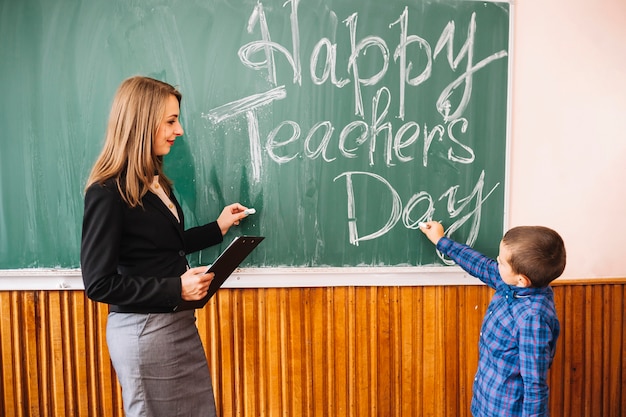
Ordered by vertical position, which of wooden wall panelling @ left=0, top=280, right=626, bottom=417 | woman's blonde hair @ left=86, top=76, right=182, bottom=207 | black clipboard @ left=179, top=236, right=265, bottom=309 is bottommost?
wooden wall panelling @ left=0, top=280, right=626, bottom=417

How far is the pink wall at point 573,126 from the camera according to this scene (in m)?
1.83

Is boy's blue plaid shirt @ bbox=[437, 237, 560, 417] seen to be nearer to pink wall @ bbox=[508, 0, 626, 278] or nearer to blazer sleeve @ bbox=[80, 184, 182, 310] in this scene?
pink wall @ bbox=[508, 0, 626, 278]

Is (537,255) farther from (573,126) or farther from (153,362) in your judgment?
(153,362)

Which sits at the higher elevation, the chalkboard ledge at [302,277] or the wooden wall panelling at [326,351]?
the chalkboard ledge at [302,277]

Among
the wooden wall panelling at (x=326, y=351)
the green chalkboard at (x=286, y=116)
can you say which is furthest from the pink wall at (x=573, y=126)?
the wooden wall panelling at (x=326, y=351)

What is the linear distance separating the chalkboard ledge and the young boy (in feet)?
1.20

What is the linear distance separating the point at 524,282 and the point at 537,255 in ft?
0.33

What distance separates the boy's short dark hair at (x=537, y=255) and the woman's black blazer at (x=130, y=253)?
1.08 m

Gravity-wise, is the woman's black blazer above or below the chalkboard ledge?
above

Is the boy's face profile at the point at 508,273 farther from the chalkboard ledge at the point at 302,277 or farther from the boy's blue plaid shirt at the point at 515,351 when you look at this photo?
the chalkboard ledge at the point at 302,277

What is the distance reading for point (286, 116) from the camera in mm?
1729

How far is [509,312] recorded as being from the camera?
4.54 feet

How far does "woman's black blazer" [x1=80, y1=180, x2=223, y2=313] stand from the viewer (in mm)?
1159

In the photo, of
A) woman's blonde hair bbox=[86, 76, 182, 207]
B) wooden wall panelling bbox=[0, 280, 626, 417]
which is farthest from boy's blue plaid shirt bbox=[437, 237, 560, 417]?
woman's blonde hair bbox=[86, 76, 182, 207]
